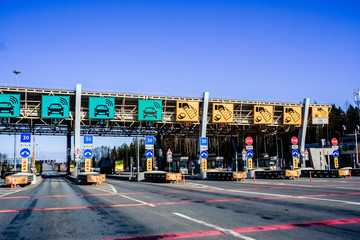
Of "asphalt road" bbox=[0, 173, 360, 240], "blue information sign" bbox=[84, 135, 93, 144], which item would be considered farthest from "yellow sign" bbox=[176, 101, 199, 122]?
"asphalt road" bbox=[0, 173, 360, 240]

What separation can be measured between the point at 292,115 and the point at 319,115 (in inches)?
193

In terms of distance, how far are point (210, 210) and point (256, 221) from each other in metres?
2.33

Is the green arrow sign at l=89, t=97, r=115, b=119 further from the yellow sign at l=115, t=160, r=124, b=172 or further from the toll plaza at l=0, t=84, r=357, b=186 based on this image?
the yellow sign at l=115, t=160, r=124, b=172

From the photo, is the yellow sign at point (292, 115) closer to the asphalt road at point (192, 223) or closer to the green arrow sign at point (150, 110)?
the green arrow sign at point (150, 110)

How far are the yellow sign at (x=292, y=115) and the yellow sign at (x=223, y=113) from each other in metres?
8.98

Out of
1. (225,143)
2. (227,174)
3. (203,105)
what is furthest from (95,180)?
(225,143)

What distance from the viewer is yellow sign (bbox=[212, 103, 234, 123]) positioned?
4403 centimetres

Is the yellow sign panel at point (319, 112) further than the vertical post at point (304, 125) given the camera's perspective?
Yes

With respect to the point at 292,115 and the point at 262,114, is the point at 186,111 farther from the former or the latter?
the point at 292,115

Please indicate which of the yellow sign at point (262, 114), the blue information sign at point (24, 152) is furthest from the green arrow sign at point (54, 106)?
the yellow sign at point (262, 114)

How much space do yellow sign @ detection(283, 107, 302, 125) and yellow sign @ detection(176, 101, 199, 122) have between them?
14.0 m

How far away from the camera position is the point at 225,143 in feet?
381

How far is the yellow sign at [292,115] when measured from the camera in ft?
157

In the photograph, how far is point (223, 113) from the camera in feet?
145
